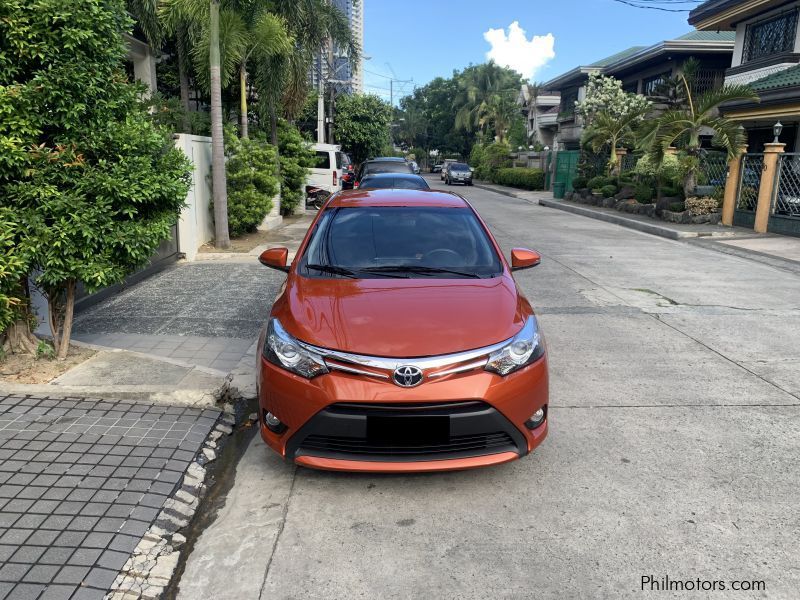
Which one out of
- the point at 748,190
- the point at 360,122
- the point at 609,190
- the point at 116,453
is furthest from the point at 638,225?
the point at 360,122

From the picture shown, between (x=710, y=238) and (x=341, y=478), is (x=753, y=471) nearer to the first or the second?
(x=341, y=478)

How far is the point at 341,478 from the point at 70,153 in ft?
10.3

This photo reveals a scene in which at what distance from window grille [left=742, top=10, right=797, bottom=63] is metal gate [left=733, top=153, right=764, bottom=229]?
7.26 meters

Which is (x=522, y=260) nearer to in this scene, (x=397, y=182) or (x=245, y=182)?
(x=397, y=182)

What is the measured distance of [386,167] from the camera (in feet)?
55.9

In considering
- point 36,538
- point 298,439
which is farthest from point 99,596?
point 298,439

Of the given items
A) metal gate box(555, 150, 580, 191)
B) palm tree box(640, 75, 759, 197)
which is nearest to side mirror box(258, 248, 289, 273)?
palm tree box(640, 75, 759, 197)

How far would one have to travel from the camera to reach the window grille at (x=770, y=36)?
20812mm

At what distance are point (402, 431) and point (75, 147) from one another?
134 inches

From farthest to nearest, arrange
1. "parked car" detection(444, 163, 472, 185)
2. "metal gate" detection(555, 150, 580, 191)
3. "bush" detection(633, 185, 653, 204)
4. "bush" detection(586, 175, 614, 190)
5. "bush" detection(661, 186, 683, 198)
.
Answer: "parked car" detection(444, 163, 472, 185) < "metal gate" detection(555, 150, 580, 191) < "bush" detection(586, 175, 614, 190) < "bush" detection(633, 185, 653, 204) < "bush" detection(661, 186, 683, 198)

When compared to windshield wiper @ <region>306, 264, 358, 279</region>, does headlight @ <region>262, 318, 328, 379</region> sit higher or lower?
lower

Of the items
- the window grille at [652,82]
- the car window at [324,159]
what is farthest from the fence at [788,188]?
the window grille at [652,82]

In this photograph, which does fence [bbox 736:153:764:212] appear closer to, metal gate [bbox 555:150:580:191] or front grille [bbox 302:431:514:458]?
metal gate [bbox 555:150:580:191]

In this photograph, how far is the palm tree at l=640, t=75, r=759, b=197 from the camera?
54.0 ft
